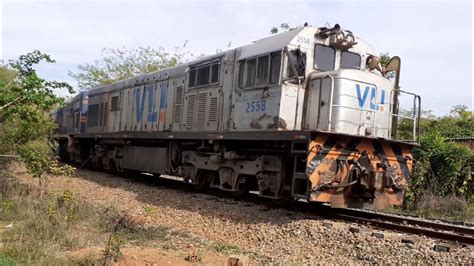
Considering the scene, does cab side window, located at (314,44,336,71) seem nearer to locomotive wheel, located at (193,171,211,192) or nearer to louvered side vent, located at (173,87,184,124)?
locomotive wheel, located at (193,171,211,192)

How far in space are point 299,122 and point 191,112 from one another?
12.8 ft

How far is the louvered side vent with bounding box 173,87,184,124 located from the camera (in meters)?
12.9

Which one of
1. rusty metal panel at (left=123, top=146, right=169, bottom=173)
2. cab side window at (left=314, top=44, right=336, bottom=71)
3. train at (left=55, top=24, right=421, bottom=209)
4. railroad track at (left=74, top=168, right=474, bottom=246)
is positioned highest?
cab side window at (left=314, top=44, right=336, bottom=71)

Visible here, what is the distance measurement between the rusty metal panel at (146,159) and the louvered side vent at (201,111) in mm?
1940

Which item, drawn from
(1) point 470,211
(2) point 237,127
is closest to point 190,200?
(2) point 237,127

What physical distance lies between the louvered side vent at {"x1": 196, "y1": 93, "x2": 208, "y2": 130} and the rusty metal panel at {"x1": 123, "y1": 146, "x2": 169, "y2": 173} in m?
1.94

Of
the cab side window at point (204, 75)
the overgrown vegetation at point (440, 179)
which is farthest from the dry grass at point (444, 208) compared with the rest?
the cab side window at point (204, 75)

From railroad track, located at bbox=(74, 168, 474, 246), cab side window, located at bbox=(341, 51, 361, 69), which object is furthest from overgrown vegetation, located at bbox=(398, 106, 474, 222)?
cab side window, located at bbox=(341, 51, 361, 69)

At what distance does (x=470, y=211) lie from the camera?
1195 centimetres

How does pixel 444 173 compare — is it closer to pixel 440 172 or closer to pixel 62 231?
pixel 440 172

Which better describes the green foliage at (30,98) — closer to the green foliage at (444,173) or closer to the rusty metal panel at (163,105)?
the rusty metal panel at (163,105)

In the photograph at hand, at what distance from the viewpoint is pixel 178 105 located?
1305 centimetres

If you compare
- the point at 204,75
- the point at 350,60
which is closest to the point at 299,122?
the point at 350,60

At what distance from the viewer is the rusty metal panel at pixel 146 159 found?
13.6 meters
